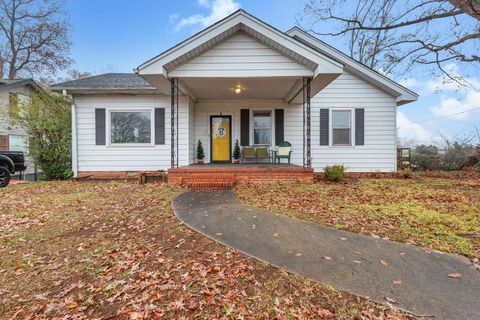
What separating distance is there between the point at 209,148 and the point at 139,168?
2909 millimetres

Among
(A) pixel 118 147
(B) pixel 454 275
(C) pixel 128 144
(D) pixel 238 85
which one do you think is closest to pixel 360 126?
(D) pixel 238 85

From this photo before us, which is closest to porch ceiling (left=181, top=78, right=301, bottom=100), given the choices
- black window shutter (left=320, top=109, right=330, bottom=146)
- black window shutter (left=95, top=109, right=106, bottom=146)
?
black window shutter (left=320, top=109, right=330, bottom=146)

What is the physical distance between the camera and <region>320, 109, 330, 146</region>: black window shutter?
33.8 feet

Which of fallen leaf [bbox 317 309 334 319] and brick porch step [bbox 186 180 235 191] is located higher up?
brick porch step [bbox 186 180 235 191]

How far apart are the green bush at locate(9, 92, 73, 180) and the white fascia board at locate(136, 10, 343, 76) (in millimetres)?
5169

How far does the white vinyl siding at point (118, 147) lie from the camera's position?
950cm

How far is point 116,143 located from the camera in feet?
31.8

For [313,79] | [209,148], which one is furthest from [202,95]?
[313,79]

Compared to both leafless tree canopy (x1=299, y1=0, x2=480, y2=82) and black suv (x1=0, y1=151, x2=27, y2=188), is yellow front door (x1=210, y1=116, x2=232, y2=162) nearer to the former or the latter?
leafless tree canopy (x1=299, y1=0, x2=480, y2=82)

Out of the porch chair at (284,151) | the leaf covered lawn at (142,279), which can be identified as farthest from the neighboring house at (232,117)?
the leaf covered lawn at (142,279)

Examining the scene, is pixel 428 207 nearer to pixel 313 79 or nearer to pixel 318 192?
pixel 318 192

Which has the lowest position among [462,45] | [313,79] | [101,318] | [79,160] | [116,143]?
[101,318]

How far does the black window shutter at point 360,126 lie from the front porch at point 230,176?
4031mm

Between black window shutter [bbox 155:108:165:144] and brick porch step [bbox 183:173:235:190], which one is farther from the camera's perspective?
black window shutter [bbox 155:108:165:144]
